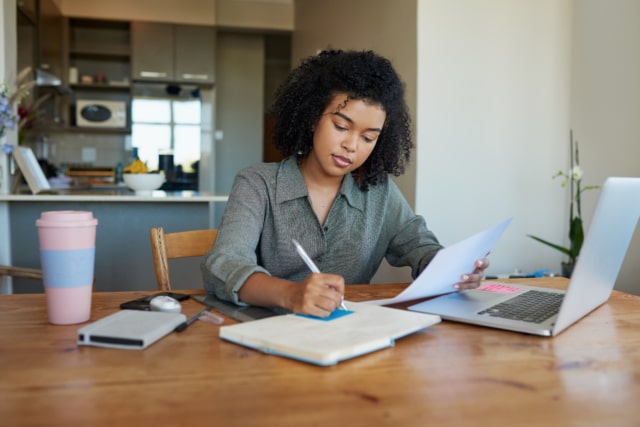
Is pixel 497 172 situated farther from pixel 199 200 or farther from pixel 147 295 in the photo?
pixel 147 295

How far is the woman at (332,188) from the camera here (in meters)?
1.22

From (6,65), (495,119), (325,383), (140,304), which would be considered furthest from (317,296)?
(6,65)

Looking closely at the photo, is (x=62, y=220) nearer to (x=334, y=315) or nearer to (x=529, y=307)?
(x=334, y=315)

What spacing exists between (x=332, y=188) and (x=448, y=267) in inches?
18.9

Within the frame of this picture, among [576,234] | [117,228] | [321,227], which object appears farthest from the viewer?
[117,228]

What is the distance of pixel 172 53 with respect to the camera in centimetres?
556

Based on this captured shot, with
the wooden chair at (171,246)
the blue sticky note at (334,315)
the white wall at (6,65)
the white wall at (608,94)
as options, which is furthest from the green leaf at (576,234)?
A: the white wall at (6,65)

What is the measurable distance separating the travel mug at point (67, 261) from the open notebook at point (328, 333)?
0.77 feet

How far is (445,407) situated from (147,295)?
693 mm

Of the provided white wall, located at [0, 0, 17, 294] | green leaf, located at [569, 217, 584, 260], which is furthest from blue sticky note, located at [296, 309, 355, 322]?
white wall, located at [0, 0, 17, 294]

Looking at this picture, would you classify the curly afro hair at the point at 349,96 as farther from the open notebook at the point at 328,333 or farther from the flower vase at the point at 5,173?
the flower vase at the point at 5,173

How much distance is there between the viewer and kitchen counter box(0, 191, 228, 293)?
275 centimetres

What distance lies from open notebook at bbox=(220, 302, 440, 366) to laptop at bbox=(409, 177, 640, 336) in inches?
5.5

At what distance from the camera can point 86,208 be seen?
9.16ft
